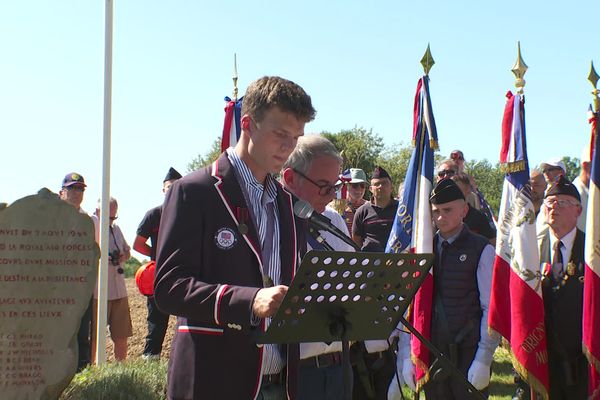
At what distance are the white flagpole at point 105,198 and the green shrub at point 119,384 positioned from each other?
1015mm

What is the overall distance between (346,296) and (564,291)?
410 cm

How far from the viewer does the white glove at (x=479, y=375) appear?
5.05 m

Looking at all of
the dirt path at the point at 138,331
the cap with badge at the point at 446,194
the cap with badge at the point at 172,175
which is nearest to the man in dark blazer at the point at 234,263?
the cap with badge at the point at 446,194

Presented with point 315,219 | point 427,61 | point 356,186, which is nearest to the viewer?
point 315,219

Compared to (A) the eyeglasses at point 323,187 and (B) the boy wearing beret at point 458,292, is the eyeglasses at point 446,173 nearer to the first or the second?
(B) the boy wearing beret at point 458,292

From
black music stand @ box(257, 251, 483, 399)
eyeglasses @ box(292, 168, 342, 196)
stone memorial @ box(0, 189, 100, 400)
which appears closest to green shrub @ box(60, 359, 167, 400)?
stone memorial @ box(0, 189, 100, 400)

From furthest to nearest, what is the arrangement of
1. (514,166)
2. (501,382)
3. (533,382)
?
(501,382), (514,166), (533,382)

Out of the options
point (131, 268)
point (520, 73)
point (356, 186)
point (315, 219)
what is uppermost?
point (520, 73)

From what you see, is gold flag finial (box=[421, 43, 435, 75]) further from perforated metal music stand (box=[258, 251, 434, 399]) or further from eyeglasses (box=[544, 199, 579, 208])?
perforated metal music stand (box=[258, 251, 434, 399])

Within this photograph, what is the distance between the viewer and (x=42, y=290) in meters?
5.63

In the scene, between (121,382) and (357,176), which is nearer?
(121,382)

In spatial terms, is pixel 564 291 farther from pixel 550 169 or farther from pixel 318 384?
pixel 318 384

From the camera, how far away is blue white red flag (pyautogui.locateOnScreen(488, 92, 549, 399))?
5.83m

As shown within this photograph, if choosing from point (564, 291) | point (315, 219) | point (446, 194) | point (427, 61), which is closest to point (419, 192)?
point (446, 194)
